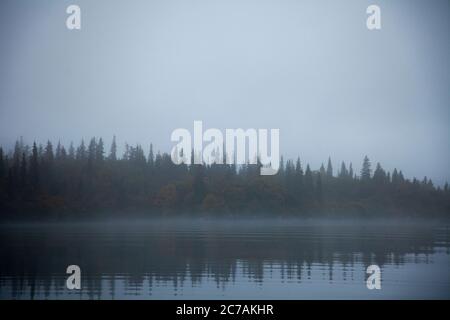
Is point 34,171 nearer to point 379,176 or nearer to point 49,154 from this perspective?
point 49,154

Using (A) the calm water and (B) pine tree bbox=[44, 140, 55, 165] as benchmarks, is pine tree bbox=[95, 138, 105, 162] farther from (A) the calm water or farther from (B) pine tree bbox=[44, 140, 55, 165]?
(A) the calm water

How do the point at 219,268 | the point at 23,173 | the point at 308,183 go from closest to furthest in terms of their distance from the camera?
the point at 219,268, the point at 23,173, the point at 308,183

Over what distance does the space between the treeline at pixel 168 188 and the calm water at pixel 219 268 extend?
Result: 8.38 meters

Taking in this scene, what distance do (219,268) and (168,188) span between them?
2080 centimetres

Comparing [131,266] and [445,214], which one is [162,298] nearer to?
[131,266]

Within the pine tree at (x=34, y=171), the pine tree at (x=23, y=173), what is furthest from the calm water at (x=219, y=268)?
the pine tree at (x=34, y=171)

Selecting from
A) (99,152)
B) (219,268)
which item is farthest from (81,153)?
(219,268)

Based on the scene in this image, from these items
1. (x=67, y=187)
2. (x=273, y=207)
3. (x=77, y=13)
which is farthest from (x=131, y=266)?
(x=273, y=207)

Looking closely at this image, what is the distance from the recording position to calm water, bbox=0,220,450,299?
14602 millimetres

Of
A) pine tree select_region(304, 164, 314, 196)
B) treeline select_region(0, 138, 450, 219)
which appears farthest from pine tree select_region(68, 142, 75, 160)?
pine tree select_region(304, 164, 314, 196)

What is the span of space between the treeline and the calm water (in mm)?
8377

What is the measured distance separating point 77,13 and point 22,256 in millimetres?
10085

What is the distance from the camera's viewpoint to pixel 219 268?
730 inches

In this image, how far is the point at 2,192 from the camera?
36.3 m
